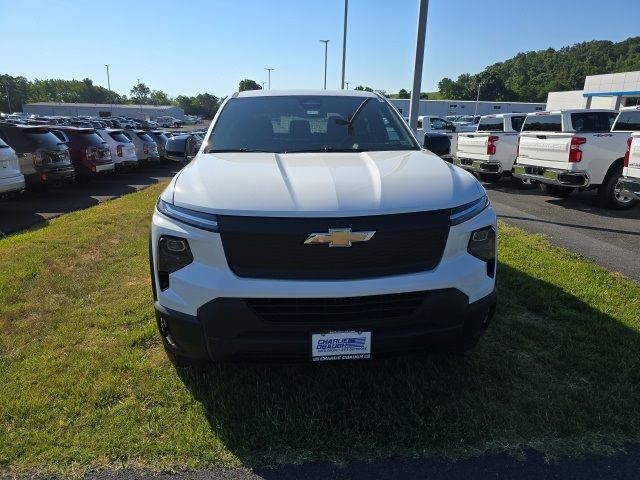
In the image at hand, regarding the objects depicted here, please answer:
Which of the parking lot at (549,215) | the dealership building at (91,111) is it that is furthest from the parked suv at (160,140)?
the dealership building at (91,111)

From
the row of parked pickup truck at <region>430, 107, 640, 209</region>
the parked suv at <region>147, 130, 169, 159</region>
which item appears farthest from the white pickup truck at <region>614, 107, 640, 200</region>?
the parked suv at <region>147, 130, 169, 159</region>

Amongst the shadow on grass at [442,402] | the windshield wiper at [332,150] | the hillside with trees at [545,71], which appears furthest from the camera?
the hillside with trees at [545,71]

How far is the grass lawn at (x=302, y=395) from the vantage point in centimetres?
253

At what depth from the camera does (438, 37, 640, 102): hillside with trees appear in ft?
368

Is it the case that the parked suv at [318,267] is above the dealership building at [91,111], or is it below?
above

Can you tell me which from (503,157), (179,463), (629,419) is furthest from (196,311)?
(503,157)

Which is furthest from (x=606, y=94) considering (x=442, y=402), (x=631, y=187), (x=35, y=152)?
(x=442, y=402)

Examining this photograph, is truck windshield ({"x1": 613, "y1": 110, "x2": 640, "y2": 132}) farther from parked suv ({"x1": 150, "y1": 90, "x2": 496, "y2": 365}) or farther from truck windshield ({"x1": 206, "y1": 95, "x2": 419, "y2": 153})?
parked suv ({"x1": 150, "y1": 90, "x2": 496, "y2": 365})

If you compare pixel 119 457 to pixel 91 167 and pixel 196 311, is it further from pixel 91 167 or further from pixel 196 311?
pixel 91 167

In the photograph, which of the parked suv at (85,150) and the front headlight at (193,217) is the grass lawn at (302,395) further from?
the parked suv at (85,150)

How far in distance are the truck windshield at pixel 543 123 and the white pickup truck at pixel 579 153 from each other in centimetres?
2

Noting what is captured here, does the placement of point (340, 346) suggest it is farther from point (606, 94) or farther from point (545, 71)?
point (545, 71)

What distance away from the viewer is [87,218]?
820cm

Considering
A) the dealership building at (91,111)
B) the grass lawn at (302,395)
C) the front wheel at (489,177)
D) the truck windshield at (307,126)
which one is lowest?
the dealership building at (91,111)
